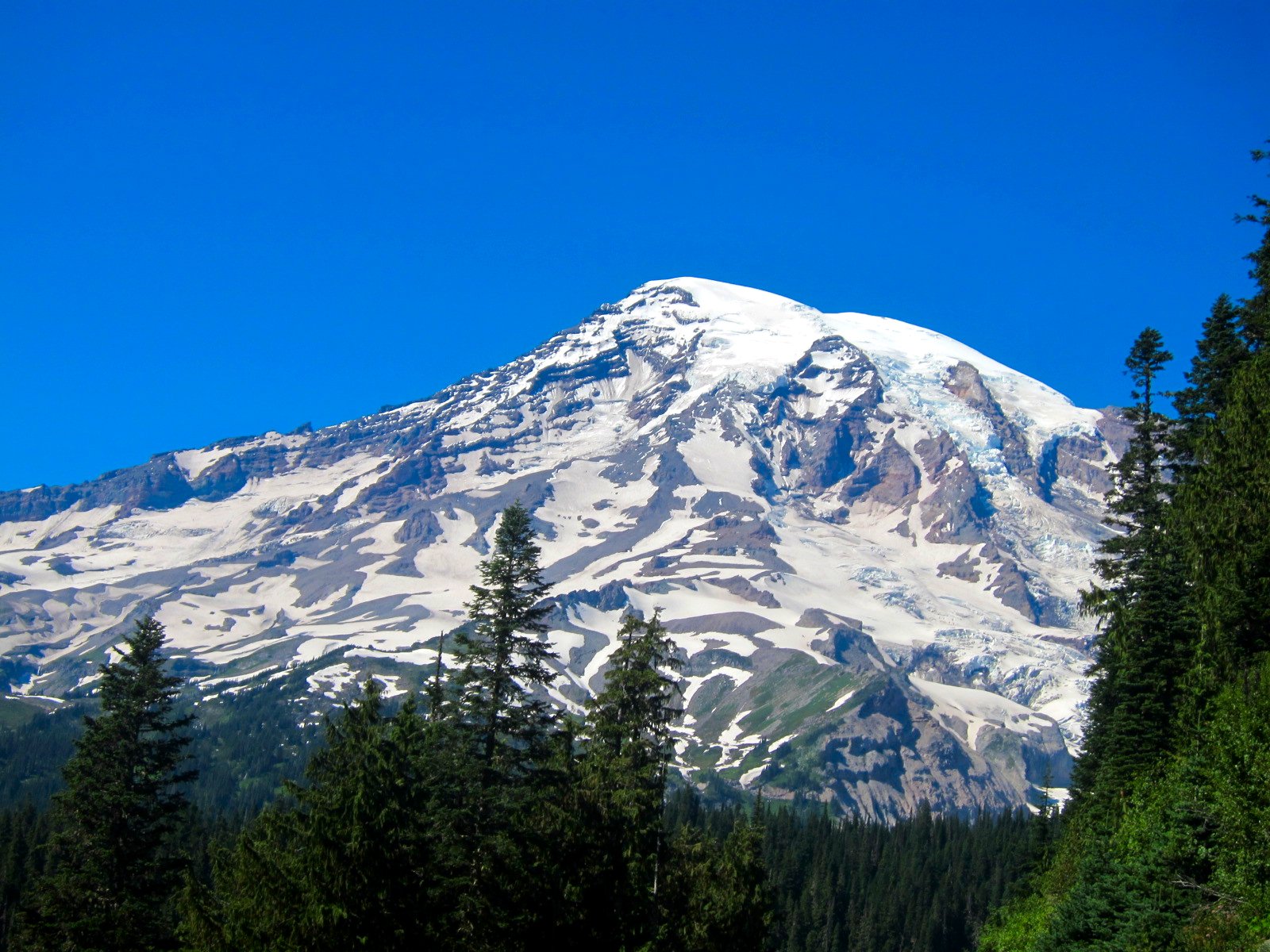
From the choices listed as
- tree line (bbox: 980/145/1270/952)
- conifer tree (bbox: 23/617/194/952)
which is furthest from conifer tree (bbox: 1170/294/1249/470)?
conifer tree (bbox: 23/617/194/952)

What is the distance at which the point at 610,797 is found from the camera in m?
42.5

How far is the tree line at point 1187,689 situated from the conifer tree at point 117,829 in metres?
30.7

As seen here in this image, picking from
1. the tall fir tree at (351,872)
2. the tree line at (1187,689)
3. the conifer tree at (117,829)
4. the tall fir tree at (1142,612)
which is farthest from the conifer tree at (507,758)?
the tall fir tree at (1142,612)

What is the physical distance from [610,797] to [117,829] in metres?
18.1

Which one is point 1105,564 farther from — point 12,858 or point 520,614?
point 12,858

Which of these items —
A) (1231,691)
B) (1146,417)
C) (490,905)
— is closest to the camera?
(1231,691)

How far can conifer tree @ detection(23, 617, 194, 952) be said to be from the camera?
44438 mm

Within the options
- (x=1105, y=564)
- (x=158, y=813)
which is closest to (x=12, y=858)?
(x=158, y=813)

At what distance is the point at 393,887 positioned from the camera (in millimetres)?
33062

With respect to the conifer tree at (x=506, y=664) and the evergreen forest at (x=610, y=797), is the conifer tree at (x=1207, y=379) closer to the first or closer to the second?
the evergreen forest at (x=610, y=797)

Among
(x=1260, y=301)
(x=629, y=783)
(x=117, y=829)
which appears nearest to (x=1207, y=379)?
(x=1260, y=301)

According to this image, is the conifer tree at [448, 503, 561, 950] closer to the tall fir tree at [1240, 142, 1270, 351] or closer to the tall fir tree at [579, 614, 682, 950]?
the tall fir tree at [579, 614, 682, 950]

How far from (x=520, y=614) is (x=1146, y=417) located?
2955cm

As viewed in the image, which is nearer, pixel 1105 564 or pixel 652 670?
pixel 652 670
